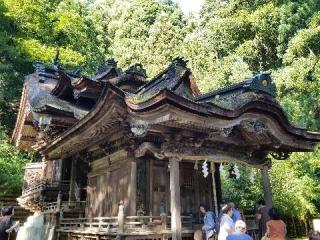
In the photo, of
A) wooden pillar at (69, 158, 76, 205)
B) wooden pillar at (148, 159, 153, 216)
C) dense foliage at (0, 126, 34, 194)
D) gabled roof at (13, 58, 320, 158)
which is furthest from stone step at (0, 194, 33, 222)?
wooden pillar at (148, 159, 153, 216)

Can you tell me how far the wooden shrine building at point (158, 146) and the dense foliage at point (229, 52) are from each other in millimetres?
8028

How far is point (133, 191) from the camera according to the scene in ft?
34.1

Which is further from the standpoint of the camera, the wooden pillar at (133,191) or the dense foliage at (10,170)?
the dense foliage at (10,170)

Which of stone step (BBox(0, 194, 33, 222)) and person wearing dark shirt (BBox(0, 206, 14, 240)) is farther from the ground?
stone step (BBox(0, 194, 33, 222))

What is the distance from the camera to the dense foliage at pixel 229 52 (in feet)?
65.8

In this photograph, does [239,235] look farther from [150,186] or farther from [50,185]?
[50,185]

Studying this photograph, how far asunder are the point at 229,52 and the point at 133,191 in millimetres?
27273

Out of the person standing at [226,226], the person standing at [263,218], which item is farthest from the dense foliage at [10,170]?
the person standing at [226,226]

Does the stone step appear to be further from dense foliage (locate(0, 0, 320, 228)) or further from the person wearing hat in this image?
the person wearing hat

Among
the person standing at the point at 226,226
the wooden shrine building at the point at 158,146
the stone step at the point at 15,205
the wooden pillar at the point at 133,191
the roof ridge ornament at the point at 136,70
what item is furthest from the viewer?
the stone step at the point at 15,205

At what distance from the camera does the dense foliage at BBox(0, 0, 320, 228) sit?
20.1 m

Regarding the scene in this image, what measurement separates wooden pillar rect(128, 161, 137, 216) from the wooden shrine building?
0.10ft

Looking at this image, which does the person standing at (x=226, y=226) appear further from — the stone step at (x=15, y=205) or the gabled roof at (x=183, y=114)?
the stone step at (x=15, y=205)

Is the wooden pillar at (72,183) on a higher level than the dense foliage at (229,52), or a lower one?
lower
